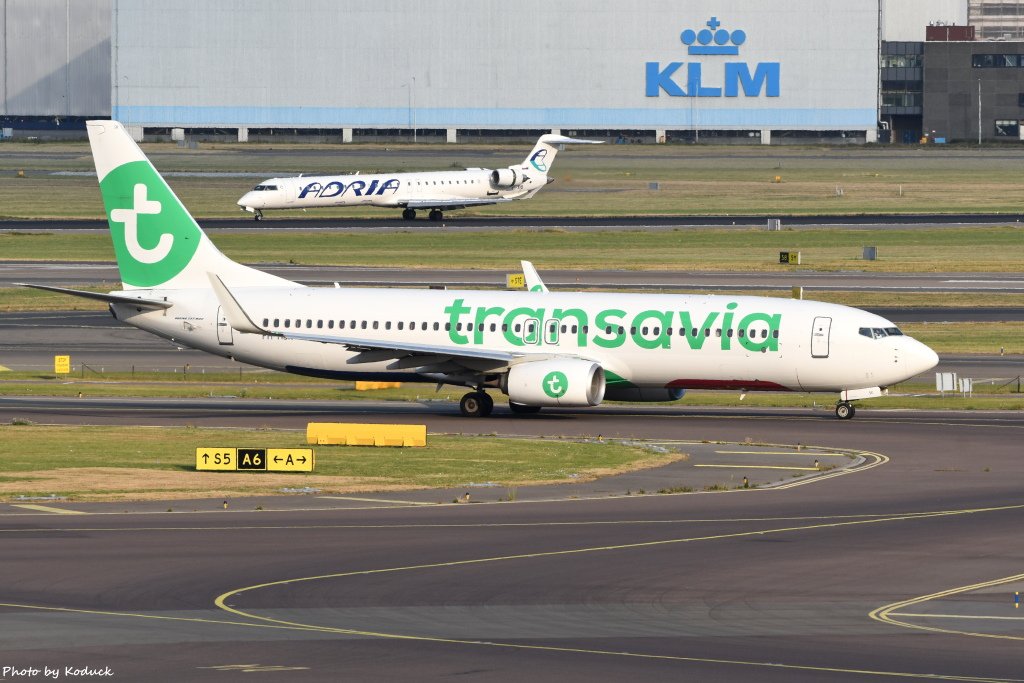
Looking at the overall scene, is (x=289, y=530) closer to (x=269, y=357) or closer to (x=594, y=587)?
(x=594, y=587)

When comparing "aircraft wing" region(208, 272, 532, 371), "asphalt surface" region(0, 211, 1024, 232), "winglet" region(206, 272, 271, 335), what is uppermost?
"asphalt surface" region(0, 211, 1024, 232)

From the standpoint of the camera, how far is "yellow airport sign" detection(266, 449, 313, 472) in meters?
41.0

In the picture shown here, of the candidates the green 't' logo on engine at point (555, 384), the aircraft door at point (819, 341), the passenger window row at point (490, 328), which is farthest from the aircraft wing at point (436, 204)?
the aircraft door at point (819, 341)

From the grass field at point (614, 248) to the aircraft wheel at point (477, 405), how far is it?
41.1 meters

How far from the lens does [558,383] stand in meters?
52.6

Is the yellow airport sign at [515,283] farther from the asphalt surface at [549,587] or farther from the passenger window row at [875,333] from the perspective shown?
the asphalt surface at [549,587]

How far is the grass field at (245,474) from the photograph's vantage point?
38.3 m

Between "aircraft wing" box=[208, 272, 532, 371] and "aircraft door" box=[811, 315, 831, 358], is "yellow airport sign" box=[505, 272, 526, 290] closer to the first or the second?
"aircraft wing" box=[208, 272, 532, 371]

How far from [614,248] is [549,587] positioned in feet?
268

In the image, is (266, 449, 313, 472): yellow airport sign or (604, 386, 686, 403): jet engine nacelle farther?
(604, 386, 686, 403): jet engine nacelle

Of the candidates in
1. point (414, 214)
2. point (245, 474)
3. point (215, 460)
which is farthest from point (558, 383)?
point (414, 214)

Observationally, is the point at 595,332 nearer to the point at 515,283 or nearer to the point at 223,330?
the point at 223,330

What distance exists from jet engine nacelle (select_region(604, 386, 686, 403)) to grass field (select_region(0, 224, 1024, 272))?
41.9 metres

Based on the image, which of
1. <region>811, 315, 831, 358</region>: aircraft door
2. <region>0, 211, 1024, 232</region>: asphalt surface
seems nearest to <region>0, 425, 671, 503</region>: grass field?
<region>811, 315, 831, 358</region>: aircraft door
